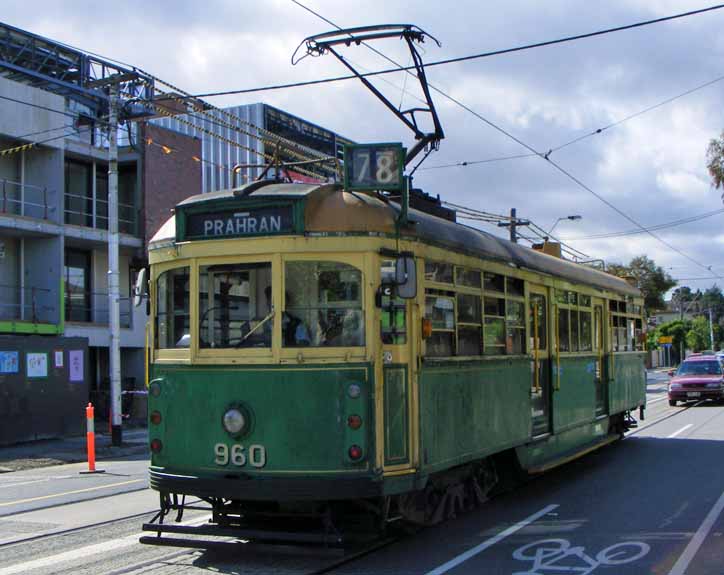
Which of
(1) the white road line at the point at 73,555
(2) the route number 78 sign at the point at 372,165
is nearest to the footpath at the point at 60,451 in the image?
(1) the white road line at the point at 73,555

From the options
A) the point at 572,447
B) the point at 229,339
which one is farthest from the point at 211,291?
the point at 572,447

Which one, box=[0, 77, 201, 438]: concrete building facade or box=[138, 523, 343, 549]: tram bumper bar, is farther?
box=[0, 77, 201, 438]: concrete building facade

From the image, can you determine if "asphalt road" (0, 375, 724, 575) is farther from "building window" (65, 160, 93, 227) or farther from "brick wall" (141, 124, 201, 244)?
"brick wall" (141, 124, 201, 244)

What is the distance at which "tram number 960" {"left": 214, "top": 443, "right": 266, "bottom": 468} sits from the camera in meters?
6.93

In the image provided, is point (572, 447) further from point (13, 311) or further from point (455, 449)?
point (13, 311)

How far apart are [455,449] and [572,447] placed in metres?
4.56

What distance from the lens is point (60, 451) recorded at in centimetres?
1862

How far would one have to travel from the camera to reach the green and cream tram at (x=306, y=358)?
6871 millimetres

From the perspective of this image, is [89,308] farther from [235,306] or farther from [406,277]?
[406,277]

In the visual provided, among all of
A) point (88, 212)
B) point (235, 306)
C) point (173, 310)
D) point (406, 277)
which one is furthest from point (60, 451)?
point (406, 277)

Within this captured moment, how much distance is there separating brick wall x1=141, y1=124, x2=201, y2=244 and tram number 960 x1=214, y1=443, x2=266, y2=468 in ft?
66.9

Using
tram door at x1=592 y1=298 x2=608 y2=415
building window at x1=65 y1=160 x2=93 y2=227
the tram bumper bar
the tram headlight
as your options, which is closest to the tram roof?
the tram headlight

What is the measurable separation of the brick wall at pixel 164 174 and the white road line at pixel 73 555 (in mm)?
19409

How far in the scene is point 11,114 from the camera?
23.4 m
